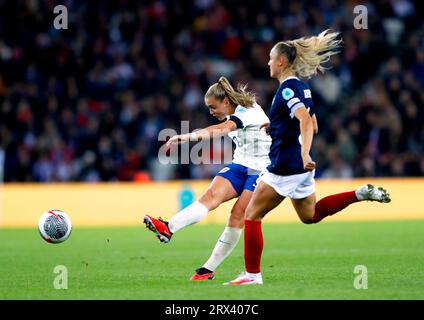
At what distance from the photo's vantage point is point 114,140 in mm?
21844

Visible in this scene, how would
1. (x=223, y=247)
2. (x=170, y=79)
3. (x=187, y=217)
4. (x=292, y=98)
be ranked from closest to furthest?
(x=292, y=98) < (x=187, y=217) < (x=223, y=247) < (x=170, y=79)

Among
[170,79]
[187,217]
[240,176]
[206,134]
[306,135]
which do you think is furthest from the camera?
[170,79]

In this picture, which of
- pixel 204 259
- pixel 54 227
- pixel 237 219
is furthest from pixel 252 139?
pixel 204 259

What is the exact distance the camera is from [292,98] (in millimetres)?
8312

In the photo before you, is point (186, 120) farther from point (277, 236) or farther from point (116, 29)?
point (277, 236)

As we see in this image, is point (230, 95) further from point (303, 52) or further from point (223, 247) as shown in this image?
point (223, 247)

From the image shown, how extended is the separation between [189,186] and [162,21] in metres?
6.71

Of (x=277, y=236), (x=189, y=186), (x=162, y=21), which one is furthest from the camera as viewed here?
(x=162, y=21)

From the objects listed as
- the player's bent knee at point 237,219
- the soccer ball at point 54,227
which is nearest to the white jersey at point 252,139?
the player's bent knee at point 237,219

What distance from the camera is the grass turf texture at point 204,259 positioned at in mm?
8062

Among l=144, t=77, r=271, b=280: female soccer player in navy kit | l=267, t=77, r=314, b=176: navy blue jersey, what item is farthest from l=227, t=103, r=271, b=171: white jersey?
l=267, t=77, r=314, b=176: navy blue jersey

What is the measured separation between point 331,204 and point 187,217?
4.61 feet

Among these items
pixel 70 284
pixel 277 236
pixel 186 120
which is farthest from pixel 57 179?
pixel 70 284

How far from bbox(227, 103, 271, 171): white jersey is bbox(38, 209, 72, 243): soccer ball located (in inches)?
86.2
